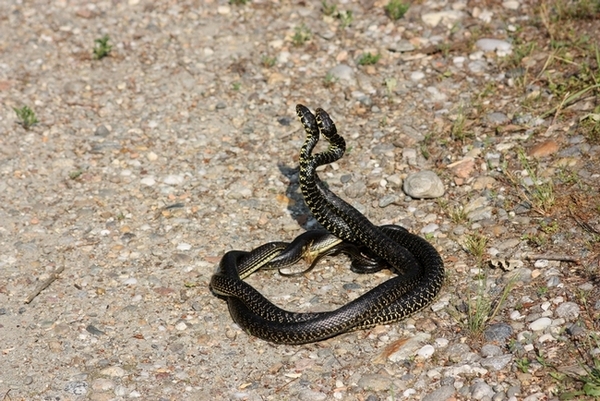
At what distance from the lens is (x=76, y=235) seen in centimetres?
994

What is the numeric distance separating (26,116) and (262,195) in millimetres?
3584

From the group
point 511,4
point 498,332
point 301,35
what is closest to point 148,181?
point 301,35

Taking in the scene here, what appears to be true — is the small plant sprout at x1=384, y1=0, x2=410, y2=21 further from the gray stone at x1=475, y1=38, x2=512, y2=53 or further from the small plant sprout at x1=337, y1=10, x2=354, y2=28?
the gray stone at x1=475, y1=38, x2=512, y2=53

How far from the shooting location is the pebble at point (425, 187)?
1002cm

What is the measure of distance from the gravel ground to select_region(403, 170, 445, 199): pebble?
64 mm

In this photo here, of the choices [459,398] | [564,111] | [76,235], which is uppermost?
[564,111]

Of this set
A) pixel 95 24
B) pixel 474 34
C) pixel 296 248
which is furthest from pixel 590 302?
pixel 95 24

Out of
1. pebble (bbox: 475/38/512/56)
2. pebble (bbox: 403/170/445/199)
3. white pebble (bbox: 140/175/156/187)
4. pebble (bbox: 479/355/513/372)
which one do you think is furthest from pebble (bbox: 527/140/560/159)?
white pebble (bbox: 140/175/156/187)

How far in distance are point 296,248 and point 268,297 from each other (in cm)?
66

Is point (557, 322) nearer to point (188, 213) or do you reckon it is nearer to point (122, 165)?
point (188, 213)

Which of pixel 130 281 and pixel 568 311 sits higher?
pixel 568 311

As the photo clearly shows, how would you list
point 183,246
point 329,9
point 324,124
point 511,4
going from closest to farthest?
point 324,124 < point 183,246 < point 511,4 < point 329,9

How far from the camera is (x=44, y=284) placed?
29.7ft

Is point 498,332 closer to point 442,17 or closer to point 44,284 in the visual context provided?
point 44,284
